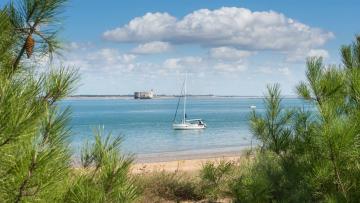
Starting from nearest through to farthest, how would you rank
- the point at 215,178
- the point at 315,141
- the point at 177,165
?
1. the point at 315,141
2. the point at 215,178
3. the point at 177,165

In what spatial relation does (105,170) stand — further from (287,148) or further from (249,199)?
(249,199)

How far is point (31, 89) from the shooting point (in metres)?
1.93

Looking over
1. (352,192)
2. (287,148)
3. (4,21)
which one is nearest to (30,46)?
(4,21)

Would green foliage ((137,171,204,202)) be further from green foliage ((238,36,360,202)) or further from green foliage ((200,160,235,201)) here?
green foliage ((238,36,360,202))

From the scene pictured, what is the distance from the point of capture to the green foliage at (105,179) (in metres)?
→ 2.53

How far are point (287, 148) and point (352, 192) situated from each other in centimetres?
141

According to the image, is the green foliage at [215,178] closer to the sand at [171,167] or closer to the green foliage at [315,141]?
the green foliage at [315,141]

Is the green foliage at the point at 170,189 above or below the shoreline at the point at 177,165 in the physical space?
above

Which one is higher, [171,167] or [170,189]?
[170,189]

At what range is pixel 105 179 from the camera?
2631 mm

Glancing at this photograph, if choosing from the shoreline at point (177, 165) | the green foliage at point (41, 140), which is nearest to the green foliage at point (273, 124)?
the green foliage at point (41, 140)

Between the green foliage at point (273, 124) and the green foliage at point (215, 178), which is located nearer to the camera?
the green foliage at point (273, 124)

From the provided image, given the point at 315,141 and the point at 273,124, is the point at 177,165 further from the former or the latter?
the point at 315,141

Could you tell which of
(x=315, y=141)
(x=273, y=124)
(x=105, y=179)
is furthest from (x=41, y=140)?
(x=273, y=124)
